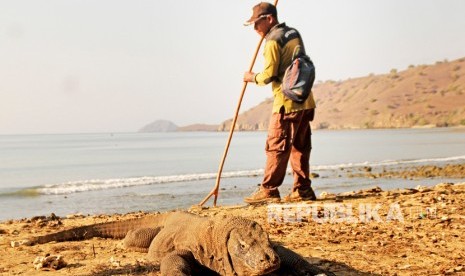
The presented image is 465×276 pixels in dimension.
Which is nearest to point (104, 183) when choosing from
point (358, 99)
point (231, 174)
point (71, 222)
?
point (231, 174)

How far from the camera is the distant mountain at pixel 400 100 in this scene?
96.4 m

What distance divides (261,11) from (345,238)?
12.9 feet

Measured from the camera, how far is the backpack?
838 centimetres

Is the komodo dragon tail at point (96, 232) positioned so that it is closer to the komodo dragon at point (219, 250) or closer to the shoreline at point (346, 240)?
the shoreline at point (346, 240)

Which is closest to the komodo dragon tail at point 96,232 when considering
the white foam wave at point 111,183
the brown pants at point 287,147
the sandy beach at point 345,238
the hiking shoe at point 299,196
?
the sandy beach at point 345,238

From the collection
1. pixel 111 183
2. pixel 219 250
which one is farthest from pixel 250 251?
pixel 111 183

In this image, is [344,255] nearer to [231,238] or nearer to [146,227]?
[231,238]

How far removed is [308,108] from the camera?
8812 mm

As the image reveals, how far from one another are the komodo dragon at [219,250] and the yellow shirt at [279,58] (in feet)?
10.6

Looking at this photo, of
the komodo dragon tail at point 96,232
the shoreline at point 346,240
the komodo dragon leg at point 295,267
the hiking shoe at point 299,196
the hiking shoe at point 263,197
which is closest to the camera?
the komodo dragon leg at point 295,267

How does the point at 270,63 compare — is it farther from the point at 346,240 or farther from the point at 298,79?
the point at 346,240

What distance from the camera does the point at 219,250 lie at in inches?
184

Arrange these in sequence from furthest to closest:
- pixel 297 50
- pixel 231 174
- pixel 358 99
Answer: pixel 358 99 → pixel 231 174 → pixel 297 50

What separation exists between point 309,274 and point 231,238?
79cm
